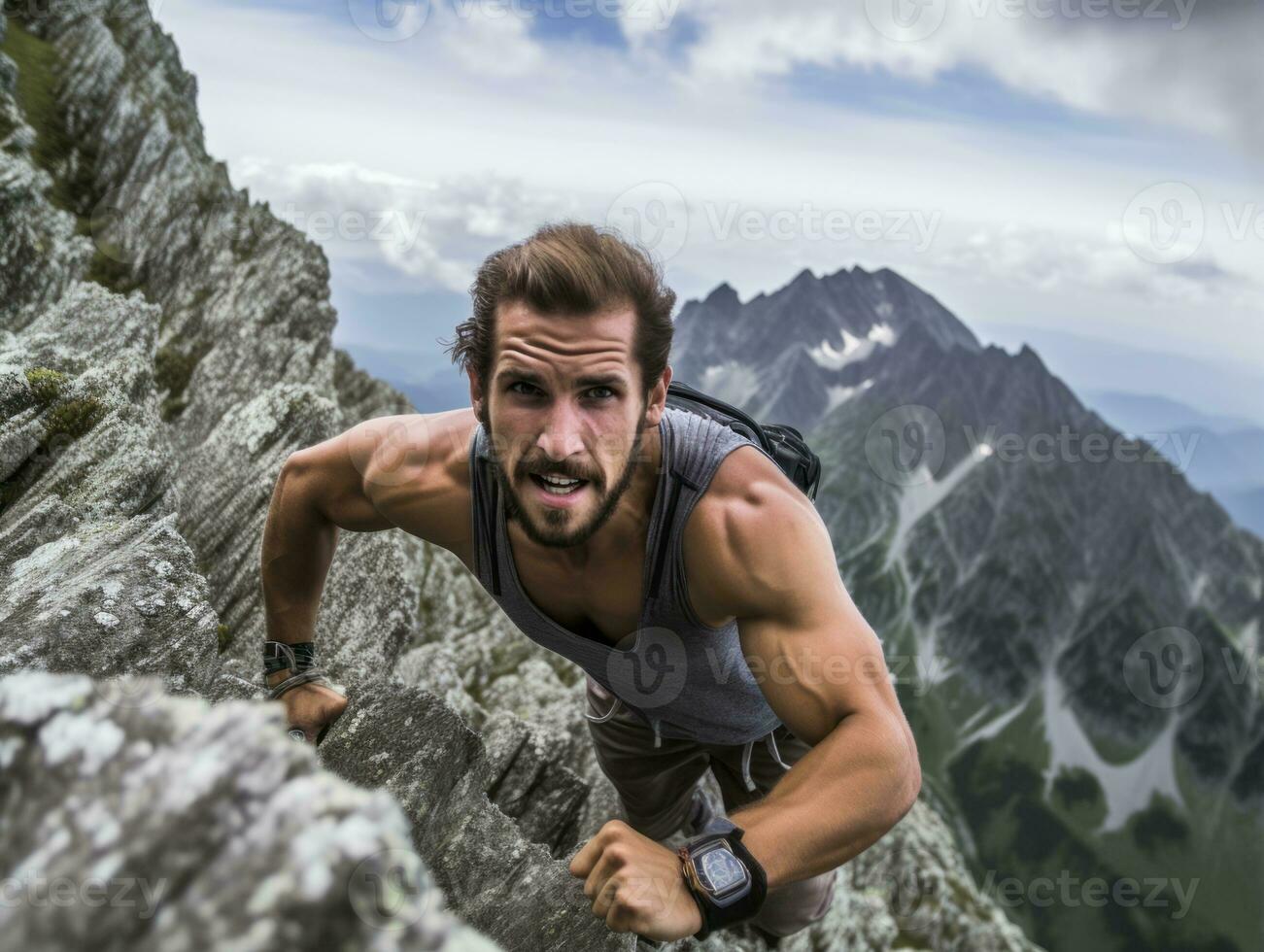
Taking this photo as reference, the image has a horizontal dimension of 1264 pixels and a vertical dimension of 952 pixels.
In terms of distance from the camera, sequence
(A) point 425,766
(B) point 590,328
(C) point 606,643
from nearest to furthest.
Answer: (B) point 590,328 → (C) point 606,643 → (A) point 425,766

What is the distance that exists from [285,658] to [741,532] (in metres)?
5.86

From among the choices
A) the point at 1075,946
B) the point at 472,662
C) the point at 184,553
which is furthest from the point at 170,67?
the point at 1075,946

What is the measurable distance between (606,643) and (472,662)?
14553mm

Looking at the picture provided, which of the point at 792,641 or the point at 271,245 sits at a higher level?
the point at 271,245

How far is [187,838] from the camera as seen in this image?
2.59 m

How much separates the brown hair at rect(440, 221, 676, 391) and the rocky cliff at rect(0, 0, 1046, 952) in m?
4.09

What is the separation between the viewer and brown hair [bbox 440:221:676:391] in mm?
6598

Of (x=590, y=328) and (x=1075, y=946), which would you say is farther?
(x=1075, y=946)

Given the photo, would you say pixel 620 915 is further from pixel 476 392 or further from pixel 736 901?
pixel 476 392

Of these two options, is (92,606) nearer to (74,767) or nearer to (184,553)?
(184,553)

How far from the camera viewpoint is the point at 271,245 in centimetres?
3381

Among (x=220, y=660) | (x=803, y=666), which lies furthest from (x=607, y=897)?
(x=220, y=660)

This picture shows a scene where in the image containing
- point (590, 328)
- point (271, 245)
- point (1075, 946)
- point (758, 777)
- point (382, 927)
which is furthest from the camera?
point (1075, 946)

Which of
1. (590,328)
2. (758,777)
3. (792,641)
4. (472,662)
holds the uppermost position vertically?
(590,328)
